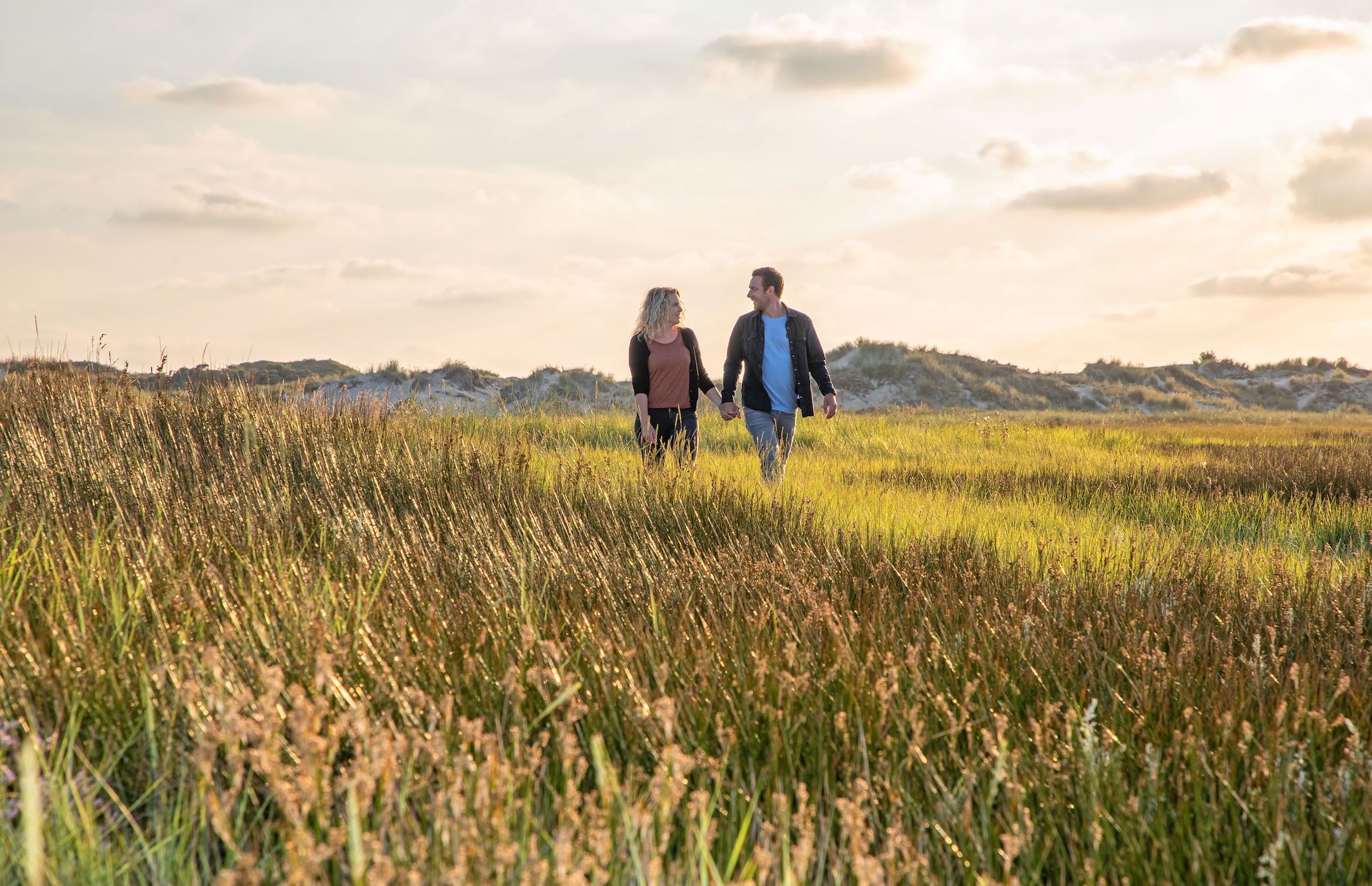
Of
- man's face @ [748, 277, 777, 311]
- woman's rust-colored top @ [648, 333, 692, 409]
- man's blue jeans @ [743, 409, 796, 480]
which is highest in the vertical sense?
man's face @ [748, 277, 777, 311]

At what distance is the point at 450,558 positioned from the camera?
4.53 metres

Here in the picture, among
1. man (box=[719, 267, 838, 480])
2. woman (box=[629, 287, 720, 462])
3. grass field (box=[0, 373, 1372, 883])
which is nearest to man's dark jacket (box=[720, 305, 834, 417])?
man (box=[719, 267, 838, 480])

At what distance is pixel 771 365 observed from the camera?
771 cm

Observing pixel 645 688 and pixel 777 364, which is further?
pixel 777 364

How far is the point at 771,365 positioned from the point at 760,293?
58 cm

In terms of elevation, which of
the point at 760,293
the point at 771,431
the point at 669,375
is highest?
the point at 760,293

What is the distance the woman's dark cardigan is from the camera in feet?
24.2

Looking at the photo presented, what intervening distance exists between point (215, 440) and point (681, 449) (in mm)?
3593

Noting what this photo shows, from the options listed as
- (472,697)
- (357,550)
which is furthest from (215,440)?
(472,697)

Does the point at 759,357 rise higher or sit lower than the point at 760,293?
lower

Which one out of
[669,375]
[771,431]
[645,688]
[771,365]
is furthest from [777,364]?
[645,688]

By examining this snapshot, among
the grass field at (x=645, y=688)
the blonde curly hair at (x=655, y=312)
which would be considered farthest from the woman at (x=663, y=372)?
the grass field at (x=645, y=688)

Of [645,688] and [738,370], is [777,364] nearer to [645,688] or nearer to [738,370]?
[738,370]

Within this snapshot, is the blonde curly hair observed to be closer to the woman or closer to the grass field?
the woman
